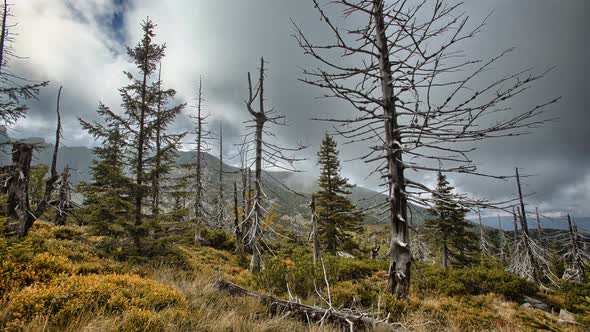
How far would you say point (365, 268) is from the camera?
14.5 metres

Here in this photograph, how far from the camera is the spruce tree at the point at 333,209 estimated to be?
23.1m

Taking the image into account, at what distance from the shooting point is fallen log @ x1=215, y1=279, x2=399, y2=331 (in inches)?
134

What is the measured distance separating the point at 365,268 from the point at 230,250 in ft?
36.3

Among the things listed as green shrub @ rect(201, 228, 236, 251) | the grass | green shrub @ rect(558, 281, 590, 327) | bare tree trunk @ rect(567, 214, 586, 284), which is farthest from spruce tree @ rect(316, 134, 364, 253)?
bare tree trunk @ rect(567, 214, 586, 284)

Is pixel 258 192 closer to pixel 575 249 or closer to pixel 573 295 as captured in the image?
pixel 573 295

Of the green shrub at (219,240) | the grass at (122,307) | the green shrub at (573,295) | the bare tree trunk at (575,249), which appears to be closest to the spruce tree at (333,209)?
the green shrub at (219,240)

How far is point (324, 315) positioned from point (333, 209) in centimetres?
2108

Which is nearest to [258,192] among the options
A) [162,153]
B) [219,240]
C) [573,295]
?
[162,153]

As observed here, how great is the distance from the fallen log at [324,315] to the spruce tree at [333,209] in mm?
17887

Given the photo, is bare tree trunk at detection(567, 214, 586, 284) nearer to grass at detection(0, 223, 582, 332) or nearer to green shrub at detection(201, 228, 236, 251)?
grass at detection(0, 223, 582, 332)

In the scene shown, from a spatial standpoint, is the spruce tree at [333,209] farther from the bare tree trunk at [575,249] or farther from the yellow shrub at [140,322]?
the bare tree trunk at [575,249]

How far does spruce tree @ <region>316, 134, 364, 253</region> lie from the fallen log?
17887mm

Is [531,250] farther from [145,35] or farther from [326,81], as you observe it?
[145,35]

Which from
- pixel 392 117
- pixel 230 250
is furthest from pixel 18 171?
pixel 230 250
